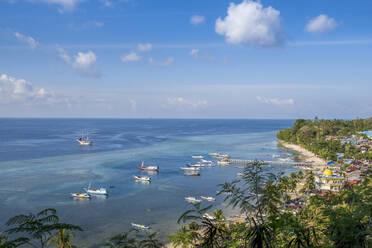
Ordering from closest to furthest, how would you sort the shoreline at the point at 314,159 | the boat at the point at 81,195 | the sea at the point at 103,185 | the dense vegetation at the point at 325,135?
the sea at the point at 103,185, the boat at the point at 81,195, the shoreline at the point at 314,159, the dense vegetation at the point at 325,135

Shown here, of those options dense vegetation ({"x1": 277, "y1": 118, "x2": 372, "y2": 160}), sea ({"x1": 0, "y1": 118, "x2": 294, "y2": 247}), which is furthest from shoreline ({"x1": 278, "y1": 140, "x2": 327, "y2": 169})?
sea ({"x1": 0, "y1": 118, "x2": 294, "y2": 247})

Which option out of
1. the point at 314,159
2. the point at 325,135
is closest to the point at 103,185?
the point at 314,159

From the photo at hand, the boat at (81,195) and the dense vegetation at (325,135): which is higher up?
the dense vegetation at (325,135)

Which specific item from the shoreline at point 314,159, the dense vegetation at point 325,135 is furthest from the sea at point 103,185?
the dense vegetation at point 325,135

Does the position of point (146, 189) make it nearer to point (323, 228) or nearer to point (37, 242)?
point (37, 242)

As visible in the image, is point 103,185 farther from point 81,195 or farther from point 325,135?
point 325,135

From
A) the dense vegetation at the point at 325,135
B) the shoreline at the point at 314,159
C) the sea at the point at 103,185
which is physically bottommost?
the sea at the point at 103,185

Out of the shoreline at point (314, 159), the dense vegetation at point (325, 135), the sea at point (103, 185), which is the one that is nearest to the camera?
the sea at point (103, 185)

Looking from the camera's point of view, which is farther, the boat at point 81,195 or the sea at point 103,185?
the boat at point 81,195

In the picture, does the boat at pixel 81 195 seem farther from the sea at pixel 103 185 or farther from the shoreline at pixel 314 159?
the shoreline at pixel 314 159

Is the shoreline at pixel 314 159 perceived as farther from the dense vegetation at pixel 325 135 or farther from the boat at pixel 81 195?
the boat at pixel 81 195
